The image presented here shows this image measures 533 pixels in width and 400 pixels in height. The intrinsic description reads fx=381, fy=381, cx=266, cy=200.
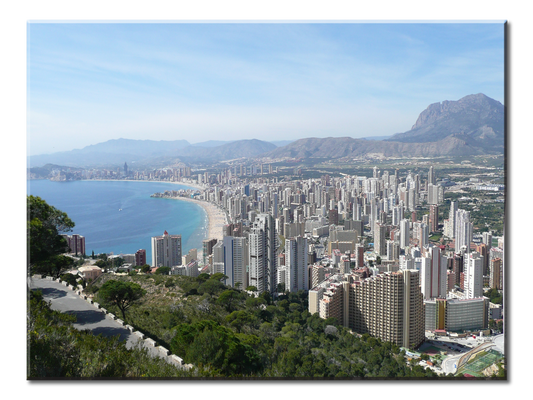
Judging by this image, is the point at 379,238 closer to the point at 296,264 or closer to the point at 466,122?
the point at 296,264

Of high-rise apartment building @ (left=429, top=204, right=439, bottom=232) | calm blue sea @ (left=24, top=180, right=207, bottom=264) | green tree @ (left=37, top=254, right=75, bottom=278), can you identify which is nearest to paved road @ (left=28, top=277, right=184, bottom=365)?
green tree @ (left=37, top=254, right=75, bottom=278)

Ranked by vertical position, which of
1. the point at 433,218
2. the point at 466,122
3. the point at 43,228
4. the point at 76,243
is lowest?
the point at 433,218

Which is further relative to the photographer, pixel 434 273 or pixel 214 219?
pixel 214 219

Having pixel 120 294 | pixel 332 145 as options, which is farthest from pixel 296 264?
pixel 120 294
